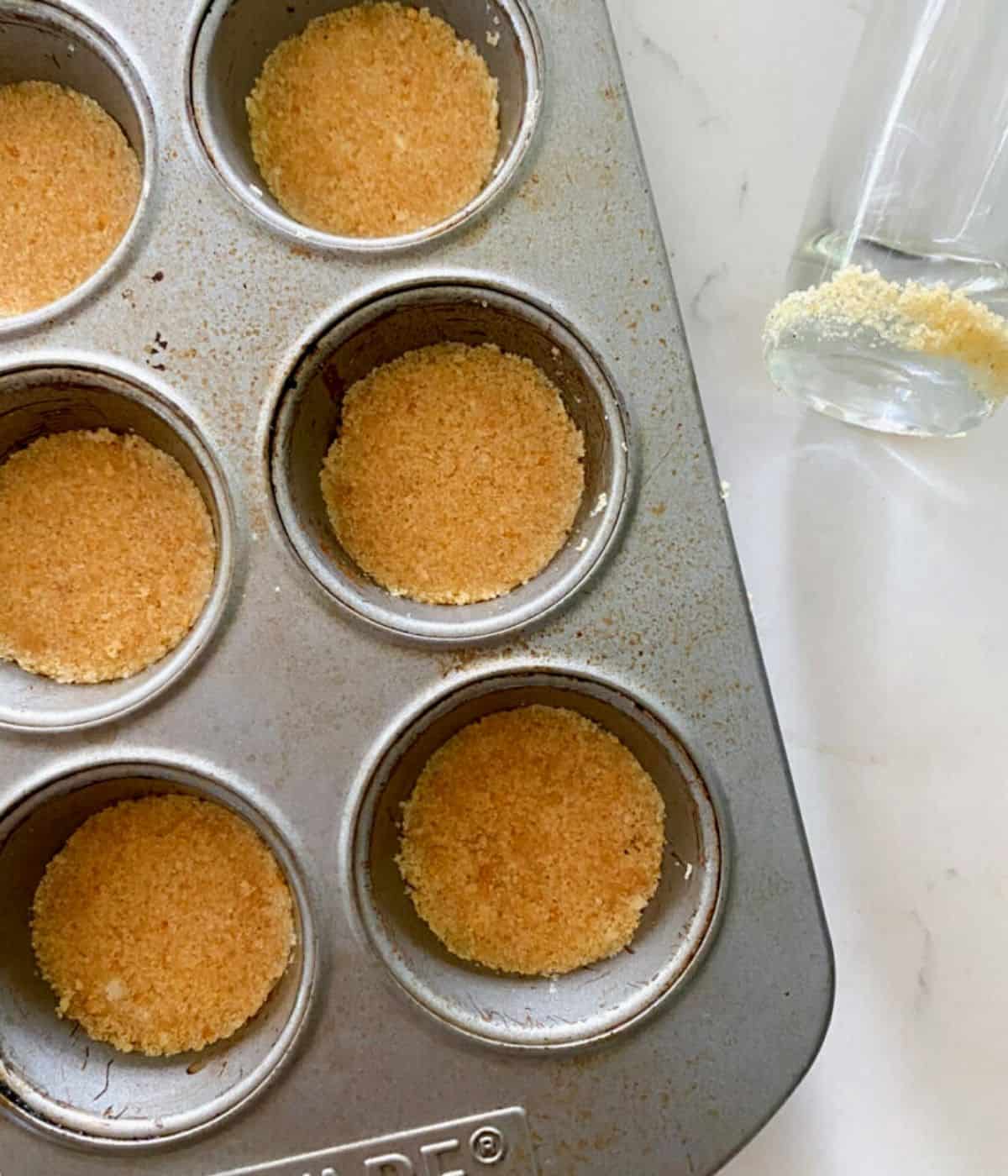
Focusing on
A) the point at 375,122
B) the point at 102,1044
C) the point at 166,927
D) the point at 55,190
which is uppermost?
the point at 375,122

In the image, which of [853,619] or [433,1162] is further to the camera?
[853,619]

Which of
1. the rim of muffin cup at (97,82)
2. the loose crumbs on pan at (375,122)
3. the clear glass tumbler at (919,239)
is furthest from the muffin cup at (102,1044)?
the clear glass tumbler at (919,239)

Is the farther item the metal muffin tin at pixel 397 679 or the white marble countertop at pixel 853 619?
the white marble countertop at pixel 853 619

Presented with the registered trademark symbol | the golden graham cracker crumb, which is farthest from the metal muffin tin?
the golden graham cracker crumb

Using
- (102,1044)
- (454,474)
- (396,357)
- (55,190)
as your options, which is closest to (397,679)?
(454,474)

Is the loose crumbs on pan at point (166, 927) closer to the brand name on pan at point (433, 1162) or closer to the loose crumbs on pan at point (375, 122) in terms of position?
the brand name on pan at point (433, 1162)

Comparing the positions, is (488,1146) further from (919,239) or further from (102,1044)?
(919,239)
